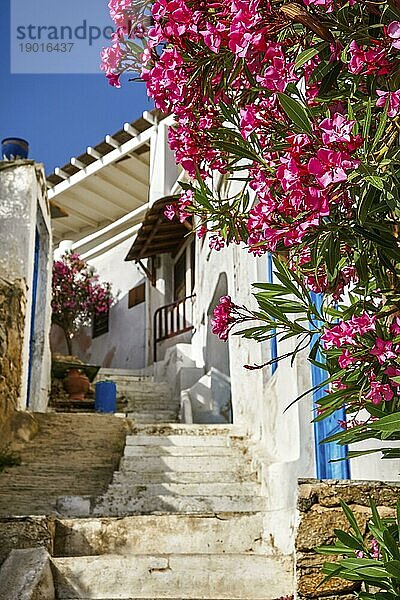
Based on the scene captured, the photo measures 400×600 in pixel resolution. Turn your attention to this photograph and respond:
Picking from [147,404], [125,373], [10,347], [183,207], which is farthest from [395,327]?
[125,373]

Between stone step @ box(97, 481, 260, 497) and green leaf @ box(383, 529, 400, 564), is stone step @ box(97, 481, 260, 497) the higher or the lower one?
the higher one

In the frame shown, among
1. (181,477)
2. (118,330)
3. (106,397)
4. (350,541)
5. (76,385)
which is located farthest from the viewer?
(118,330)

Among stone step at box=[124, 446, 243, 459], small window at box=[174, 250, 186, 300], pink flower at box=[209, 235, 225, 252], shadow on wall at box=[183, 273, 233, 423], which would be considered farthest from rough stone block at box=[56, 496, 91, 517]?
small window at box=[174, 250, 186, 300]

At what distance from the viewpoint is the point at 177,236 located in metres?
13.2

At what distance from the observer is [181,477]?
5.39m

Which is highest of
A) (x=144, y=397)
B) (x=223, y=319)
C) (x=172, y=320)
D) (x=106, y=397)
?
(x=172, y=320)

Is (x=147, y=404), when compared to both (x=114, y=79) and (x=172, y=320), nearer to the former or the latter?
(x=172, y=320)

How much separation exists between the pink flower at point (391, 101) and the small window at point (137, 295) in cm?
1284

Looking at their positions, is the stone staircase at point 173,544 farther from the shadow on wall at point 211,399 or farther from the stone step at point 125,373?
the stone step at point 125,373

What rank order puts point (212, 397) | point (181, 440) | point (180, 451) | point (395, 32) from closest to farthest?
point (395, 32) → point (180, 451) → point (181, 440) → point (212, 397)

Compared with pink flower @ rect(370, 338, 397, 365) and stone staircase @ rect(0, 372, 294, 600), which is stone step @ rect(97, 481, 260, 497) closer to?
stone staircase @ rect(0, 372, 294, 600)

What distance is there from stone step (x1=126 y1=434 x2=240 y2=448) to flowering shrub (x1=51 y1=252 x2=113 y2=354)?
24.4 feet

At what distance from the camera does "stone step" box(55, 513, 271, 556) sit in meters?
3.72

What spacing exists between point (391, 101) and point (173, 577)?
103 inches
